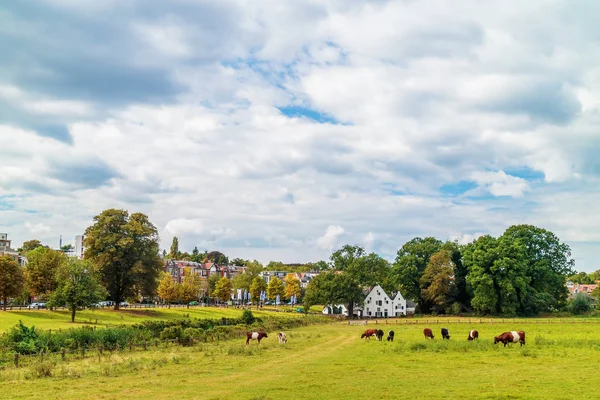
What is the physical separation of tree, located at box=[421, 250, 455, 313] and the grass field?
Answer: 68616 mm

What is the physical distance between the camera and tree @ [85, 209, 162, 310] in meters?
79.9

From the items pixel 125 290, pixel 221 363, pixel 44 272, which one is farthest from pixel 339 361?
pixel 44 272

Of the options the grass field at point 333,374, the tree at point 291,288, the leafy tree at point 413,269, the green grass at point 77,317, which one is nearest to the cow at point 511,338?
the grass field at point 333,374

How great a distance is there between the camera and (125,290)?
8219 cm

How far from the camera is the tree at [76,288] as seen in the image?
6444cm

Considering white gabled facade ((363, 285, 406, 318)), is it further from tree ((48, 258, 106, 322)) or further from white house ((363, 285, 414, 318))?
tree ((48, 258, 106, 322))

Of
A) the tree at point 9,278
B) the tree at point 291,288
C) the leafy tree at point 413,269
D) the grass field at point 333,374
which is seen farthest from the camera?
the tree at point 291,288

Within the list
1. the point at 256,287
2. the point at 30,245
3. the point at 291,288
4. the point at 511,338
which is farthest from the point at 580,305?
the point at 30,245

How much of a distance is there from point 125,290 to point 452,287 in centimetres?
6629

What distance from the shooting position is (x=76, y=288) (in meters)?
64.7

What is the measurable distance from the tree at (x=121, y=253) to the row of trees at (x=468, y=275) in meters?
36.1

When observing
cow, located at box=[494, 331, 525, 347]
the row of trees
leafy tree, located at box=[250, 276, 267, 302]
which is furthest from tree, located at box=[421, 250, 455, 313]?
cow, located at box=[494, 331, 525, 347]

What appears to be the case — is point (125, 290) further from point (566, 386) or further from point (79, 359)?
point (566, 386)

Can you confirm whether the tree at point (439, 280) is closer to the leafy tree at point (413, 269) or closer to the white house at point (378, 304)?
the leafy tree at point (413, 269)
